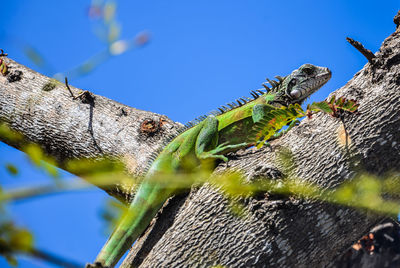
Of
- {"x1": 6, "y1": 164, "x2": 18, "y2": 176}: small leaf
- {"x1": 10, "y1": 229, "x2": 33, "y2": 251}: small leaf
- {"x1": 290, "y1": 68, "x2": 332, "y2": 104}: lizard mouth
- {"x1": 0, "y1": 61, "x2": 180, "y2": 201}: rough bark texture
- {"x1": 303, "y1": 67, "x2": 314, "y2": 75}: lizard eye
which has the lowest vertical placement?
{"x1": 10, "y1": 229, "x2": 33, "y2": 251}: small leaf

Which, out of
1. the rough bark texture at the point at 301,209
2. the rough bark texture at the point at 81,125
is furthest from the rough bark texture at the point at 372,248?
the rough bark texture at the point at 81,125

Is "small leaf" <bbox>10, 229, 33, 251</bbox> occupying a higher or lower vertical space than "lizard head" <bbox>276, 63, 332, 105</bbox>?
lower

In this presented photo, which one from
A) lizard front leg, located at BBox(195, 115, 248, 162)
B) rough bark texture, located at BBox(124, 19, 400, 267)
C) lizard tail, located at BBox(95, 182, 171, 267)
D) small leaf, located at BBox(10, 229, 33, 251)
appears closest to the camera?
small leaf, located at BBox(10, 229, 33, 251)

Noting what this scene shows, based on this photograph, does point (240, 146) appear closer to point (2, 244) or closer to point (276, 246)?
point (276, 246)

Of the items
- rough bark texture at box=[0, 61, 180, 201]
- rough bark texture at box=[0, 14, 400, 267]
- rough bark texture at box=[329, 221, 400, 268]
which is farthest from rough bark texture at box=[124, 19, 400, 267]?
rough bark texture at box=[0, 61, 180, 201]

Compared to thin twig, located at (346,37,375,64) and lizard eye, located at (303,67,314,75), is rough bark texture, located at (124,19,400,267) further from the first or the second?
lizard eye, located at (303,67,314,75)

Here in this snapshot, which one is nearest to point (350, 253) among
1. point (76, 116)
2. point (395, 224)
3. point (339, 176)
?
point (395, 224)

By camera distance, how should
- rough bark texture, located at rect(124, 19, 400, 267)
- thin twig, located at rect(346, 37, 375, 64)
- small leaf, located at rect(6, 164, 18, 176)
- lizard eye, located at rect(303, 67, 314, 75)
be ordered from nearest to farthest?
1. small leaf, located at rect(6, 164, 18, 176)
2. rough bark texture, located at rect(124, 19, 400, 267)
3. thin twig, located at rect(346, 37, 375, 64)
4. lizard eye, located at rect(303, 67, 314, 75)

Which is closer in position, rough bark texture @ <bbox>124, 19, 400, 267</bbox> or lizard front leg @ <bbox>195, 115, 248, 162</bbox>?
rough bark texture @ <bbox>124, 19, 400, 267</bbox>

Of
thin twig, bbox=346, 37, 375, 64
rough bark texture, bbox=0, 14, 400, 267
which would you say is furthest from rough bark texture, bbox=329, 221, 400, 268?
thin twig, bbox=346, 37, 375, 64

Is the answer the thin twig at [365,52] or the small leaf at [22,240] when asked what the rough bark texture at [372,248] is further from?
the small leaf at [22,240]
